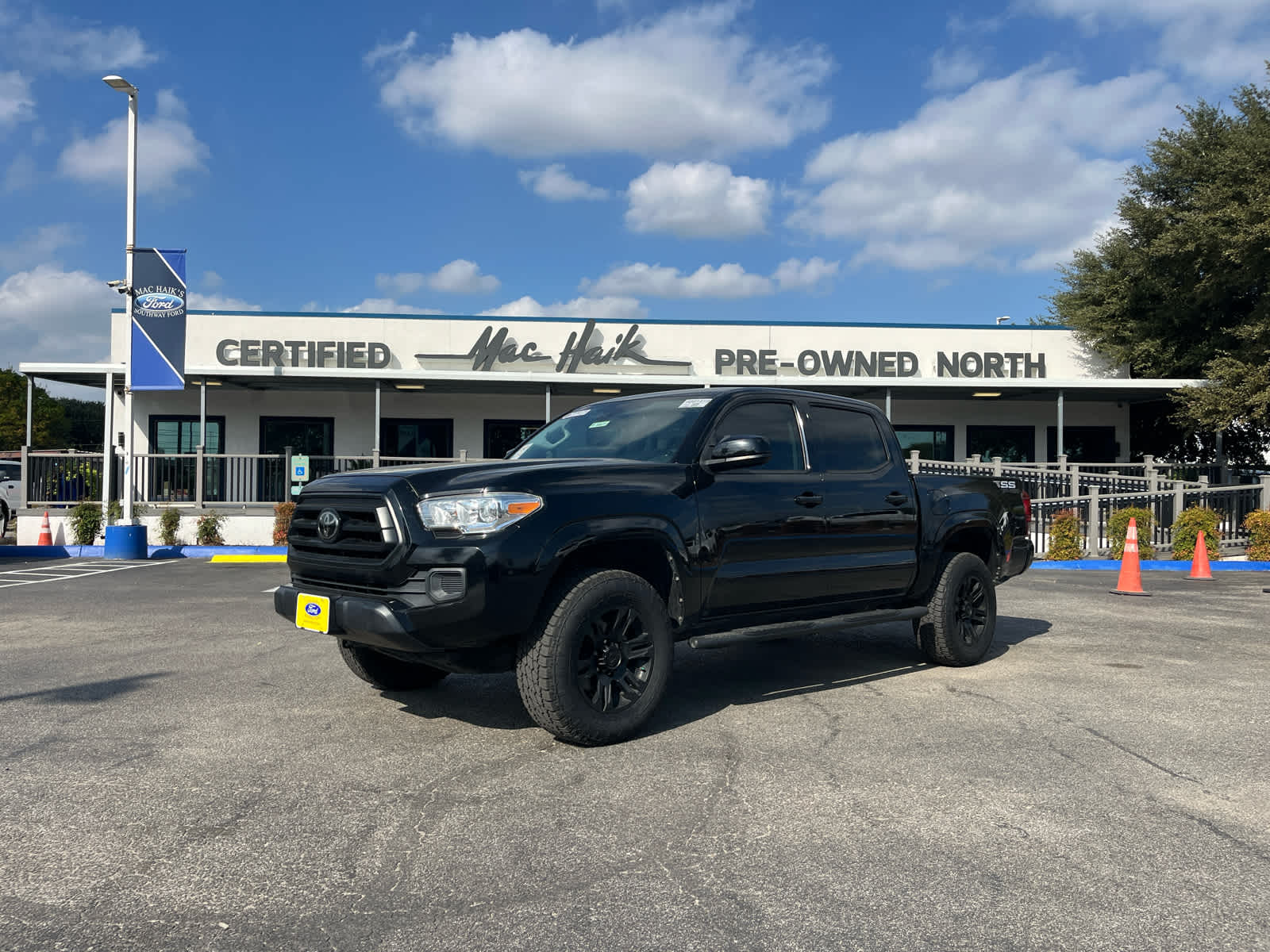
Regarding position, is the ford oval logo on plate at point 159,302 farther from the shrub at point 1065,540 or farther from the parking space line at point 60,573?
the shrub at point 1065,540

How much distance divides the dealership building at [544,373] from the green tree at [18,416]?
1527 inches

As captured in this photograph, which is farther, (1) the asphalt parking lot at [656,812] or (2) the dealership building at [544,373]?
(2) the dealership building at [544,373]

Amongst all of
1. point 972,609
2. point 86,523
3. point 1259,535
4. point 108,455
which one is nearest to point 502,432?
point 108,455

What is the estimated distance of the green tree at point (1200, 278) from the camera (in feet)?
73.8

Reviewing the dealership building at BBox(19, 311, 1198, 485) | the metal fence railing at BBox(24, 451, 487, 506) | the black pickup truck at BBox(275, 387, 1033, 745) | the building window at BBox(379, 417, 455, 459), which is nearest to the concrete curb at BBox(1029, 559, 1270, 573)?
the dealership building at BBox(19, 311, 1198, 485)

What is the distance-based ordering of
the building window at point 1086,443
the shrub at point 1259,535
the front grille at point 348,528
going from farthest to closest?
the building window at point 1086,443
the shrub at point 1259,535
the front grille at point 348,528

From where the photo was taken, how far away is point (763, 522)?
5.54 m

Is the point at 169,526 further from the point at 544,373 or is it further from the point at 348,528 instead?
the point at 348,528

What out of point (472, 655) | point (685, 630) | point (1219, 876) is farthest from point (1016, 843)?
point (472, 655)

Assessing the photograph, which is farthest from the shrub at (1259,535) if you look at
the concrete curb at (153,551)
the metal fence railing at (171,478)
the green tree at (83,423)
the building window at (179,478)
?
the green tree at (83,423)

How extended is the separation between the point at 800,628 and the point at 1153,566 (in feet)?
40.5

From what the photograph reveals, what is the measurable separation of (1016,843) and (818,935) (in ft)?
3.66

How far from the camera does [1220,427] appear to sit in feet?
73.0

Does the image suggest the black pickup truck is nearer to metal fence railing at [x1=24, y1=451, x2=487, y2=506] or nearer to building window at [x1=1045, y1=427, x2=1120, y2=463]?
metal fence railing at [x1=24, y1=451, x2=487, y2=506]
